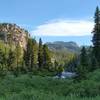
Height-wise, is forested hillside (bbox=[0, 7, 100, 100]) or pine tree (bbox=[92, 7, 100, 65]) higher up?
pine tree (bbox=[92, 7, 100, 65])

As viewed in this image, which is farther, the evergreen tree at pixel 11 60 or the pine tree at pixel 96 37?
the evergreen tree at pixel 11 60

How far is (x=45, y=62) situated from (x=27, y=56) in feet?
29.6

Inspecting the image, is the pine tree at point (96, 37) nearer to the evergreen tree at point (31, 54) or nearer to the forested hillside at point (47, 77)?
the forested hillside at point (47, 77)

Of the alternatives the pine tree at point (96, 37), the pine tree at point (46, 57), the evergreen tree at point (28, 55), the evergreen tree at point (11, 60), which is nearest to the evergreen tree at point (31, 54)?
the evergreen tree at point (28, 55)

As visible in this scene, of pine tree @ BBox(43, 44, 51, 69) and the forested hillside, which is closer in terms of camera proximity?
the forested hillside

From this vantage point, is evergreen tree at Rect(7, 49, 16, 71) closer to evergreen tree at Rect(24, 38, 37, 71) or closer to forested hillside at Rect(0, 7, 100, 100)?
forested hillside at Rect(0, 7, 100, 100)

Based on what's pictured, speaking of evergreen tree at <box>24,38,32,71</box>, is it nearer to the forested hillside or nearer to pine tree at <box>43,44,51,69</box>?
the forested hillside

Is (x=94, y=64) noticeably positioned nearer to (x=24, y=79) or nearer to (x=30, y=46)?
(x=24, y=79)

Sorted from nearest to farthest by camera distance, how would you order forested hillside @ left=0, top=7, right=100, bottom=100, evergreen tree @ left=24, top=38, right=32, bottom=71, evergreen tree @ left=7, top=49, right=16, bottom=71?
forested hillside @ left=0, top=7, right=100, bottom=100 < evergreen tree @ left=24, top=38, right=32, bottom=71 < evergreen tree @ left=7, top=49, right=16, bottom=71

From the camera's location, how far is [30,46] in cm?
10819

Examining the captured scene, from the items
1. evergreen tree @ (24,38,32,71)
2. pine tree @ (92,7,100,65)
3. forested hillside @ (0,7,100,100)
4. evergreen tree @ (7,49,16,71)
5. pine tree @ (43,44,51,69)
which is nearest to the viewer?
forested hillside @ (0,7,100,100)

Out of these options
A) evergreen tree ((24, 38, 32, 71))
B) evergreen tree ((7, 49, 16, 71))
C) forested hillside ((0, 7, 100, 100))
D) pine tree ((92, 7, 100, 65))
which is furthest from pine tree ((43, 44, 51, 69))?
pine tree ((92, 7, 100, 65))

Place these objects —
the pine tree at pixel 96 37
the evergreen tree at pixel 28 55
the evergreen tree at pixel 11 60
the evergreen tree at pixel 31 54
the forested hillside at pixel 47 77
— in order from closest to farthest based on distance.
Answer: the forested hillside at pixel 47 77
the pine tree at pixel 96 37
the evergreen tree at pixel 28 55
the evergreen tree at pixel 31 54
the evergreen tree at pixel 11 60

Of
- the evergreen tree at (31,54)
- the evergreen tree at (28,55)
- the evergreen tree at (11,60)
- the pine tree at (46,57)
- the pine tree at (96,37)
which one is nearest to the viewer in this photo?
the pine tree at (96,37)
